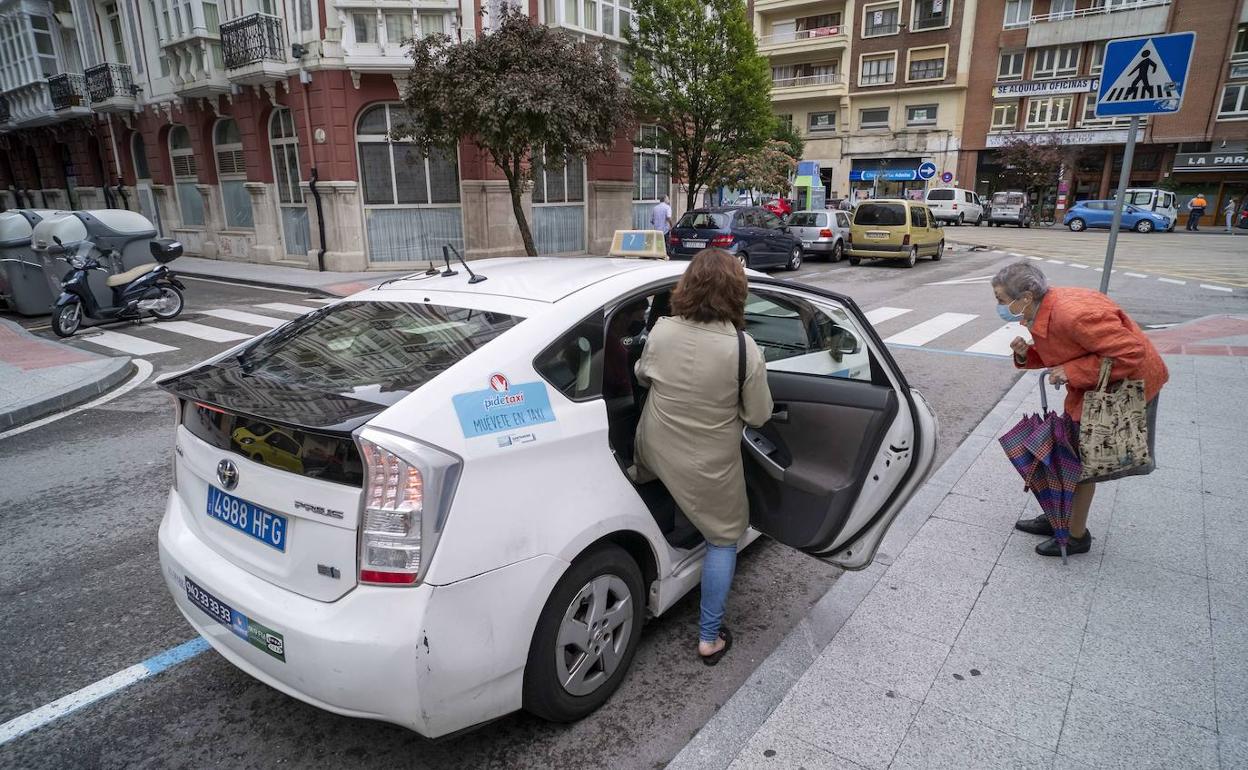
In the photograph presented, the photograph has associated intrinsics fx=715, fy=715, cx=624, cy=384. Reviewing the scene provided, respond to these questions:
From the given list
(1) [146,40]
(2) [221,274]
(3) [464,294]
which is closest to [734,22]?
(2) [221,274]

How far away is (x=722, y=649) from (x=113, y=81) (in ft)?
92.8

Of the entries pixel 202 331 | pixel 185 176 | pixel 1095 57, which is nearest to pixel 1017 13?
pixel 1095 57

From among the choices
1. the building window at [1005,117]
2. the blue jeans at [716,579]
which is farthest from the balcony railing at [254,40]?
the building window at [1005,117]

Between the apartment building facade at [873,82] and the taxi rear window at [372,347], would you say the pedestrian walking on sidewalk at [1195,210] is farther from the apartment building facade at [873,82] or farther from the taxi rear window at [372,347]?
the taxi rear window at [372,347]

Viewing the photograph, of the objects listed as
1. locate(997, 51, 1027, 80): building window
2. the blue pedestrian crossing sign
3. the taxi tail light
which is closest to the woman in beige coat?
the taxi tail light

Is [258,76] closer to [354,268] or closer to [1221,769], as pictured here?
[354,268]

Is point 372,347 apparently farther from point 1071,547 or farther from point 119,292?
point 119,292

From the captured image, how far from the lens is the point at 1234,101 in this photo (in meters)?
37.4

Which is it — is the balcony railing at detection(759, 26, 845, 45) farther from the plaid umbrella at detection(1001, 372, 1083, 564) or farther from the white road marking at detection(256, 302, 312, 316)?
the plaid umbrella at detection(1001, 372, 1083, 564)

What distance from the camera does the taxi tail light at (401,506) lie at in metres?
2.05

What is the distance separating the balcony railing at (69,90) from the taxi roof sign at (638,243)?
25.2 metres

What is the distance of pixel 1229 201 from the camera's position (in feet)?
124

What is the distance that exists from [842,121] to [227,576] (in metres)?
50.1

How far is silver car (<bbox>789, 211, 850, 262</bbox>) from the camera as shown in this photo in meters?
19.5
